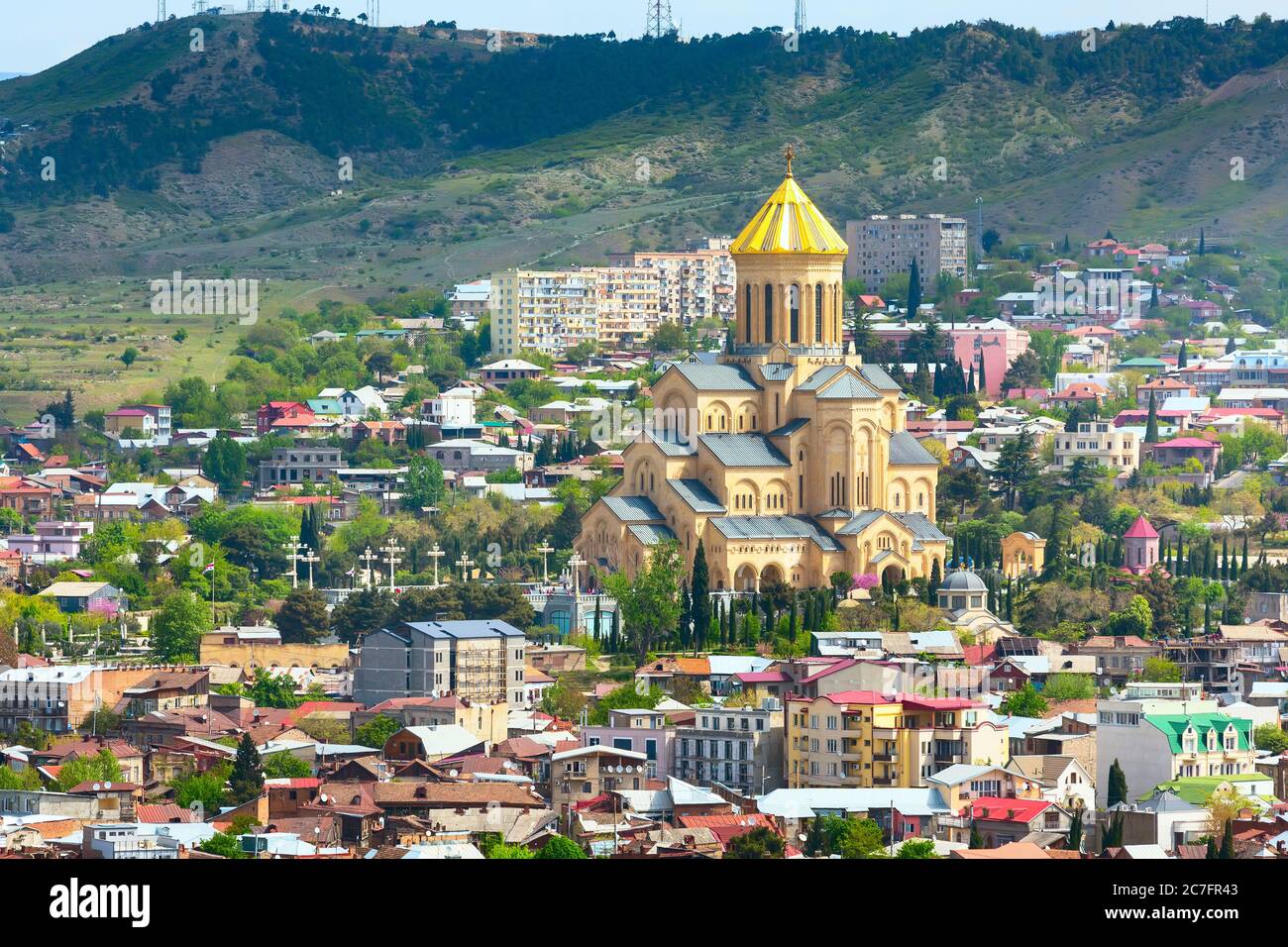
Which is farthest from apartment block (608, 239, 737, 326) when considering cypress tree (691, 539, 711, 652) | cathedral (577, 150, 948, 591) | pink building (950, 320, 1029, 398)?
cypress tree (691, 539, 711, 652)

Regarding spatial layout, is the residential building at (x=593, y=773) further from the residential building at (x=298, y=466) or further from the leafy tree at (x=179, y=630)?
the residential building at (x=298, y=466)

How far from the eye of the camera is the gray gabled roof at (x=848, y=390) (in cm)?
6725

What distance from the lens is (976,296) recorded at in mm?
129625

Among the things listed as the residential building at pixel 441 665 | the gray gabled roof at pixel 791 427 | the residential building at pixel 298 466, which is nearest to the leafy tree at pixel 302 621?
the residential building at pixel 441 665

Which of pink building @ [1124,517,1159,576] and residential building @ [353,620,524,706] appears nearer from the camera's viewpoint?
residential building @ [353,620,524,706]

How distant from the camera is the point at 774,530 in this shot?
2586 inches

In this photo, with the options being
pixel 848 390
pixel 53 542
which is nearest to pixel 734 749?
pixel 848 390

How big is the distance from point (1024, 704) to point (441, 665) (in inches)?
435

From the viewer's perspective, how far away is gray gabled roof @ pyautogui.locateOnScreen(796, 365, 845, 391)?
2682 inches

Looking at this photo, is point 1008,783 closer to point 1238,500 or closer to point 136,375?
point 1238,500

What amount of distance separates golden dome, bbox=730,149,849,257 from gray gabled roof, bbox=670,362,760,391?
2.61m

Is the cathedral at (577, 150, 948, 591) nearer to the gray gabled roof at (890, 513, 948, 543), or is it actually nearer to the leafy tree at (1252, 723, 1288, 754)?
the gray gabled roof at (890, 513, 948, 543)

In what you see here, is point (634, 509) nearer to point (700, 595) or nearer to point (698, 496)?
point (698, 496)
